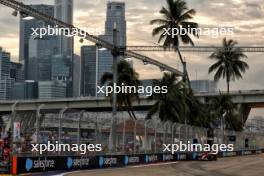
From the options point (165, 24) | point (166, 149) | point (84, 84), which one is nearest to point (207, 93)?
point (84, 84)

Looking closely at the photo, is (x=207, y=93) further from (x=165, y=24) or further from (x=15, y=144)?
(x=15, y=144)

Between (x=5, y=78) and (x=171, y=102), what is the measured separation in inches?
1938

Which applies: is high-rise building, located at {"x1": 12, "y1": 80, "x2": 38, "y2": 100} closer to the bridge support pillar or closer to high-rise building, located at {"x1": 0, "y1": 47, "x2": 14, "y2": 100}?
high-rise building, located at {"x1": 0, "y1": 47, "x2": 14, "y2": 100}

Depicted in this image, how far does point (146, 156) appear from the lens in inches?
1666

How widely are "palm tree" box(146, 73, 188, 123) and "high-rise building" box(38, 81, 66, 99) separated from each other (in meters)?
39.5

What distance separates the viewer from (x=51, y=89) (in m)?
114

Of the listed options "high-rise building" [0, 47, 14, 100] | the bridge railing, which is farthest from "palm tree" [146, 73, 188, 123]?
"high-rise building" [0, 47, 14, 100]

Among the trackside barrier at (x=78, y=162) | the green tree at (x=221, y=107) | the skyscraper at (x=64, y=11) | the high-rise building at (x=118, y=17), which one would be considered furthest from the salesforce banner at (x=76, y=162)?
the green tree at (x=221, y=107)

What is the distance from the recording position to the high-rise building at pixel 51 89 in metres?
108

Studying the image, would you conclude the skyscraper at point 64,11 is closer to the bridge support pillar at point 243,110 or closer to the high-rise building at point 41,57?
the high-rise building at point 41,57

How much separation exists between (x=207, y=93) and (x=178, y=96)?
44711mm

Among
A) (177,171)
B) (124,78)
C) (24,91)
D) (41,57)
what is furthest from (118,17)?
(24,91)

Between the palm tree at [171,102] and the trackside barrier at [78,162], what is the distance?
2056cm

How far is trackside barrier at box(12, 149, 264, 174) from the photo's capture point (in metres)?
25.7
